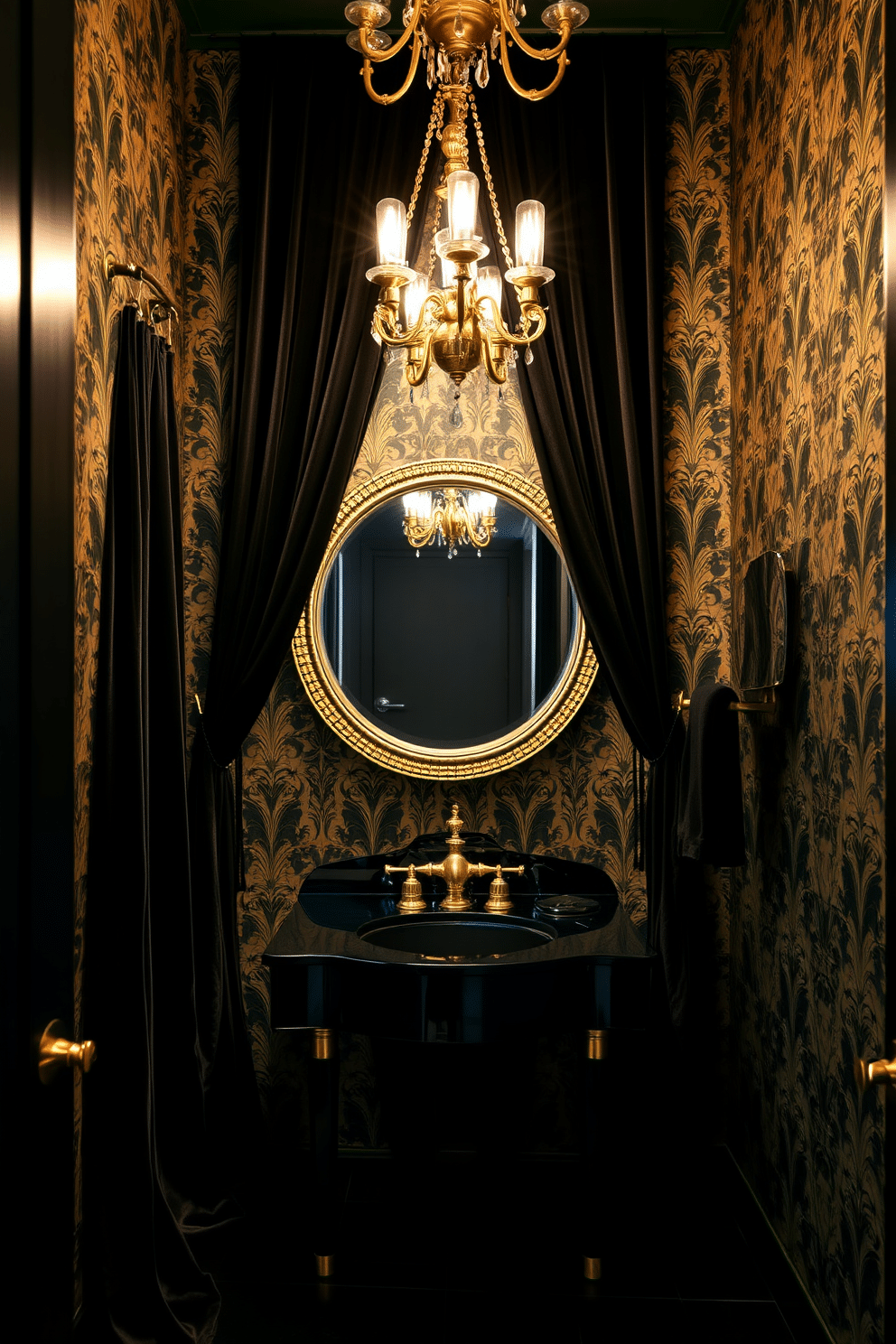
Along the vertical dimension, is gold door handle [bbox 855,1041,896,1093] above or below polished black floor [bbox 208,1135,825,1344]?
above

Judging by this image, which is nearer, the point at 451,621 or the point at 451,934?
the point at 451,934

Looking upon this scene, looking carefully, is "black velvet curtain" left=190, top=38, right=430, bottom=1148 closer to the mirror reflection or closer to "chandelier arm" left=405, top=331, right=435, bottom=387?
the mirror reflection

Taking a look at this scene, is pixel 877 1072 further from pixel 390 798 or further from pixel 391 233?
pixel 390 798

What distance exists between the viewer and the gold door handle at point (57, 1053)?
953mm

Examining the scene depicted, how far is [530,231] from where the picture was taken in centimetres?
176

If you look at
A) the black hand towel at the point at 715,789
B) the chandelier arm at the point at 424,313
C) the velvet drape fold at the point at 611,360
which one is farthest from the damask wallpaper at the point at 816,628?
the chandelier arm at the point at 424,313

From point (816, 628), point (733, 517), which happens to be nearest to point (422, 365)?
point (816, 628)

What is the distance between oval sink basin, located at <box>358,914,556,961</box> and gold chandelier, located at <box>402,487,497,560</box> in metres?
0.99

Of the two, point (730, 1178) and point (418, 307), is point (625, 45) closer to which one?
point (418, 307)

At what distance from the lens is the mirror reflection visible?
2.61 meters

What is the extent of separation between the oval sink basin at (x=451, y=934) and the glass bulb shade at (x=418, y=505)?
1091 millimetres

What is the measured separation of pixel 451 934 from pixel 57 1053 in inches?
56.1

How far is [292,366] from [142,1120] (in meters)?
1.87

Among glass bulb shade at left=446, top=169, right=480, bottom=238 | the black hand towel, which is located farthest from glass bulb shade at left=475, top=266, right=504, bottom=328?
the black hand towel
